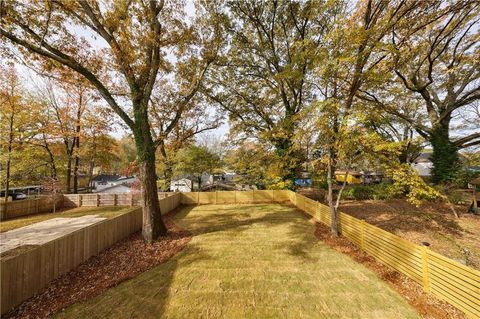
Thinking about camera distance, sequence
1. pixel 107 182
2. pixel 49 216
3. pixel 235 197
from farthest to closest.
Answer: pixel 107 182 → pixel 235 197 → pixel 49 216

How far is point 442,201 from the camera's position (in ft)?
37.7

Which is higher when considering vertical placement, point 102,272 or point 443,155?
point 443,155

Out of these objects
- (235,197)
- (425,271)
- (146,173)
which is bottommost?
(425,271)

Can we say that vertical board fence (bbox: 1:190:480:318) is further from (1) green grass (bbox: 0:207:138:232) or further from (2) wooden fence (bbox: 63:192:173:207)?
(2) wooden fence (bbox: 63:192:173:207)

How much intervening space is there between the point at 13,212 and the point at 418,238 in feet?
74.6

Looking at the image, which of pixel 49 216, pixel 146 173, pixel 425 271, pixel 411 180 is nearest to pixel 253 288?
pixel 425 271

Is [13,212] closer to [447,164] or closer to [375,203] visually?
[375,203]

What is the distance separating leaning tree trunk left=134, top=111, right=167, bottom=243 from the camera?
745cm

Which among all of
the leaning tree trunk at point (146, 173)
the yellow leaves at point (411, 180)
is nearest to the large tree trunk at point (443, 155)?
the yellow leaves at point (411, 180)

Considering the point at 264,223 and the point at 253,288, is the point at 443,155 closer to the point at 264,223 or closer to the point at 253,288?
the point at 264,223

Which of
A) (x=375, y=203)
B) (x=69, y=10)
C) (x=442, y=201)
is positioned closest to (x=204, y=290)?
(x=69, y=10)

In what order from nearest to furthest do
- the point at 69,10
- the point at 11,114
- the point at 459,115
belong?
1. the point at 69,10
2. the point at 11,114
3. the point at 459,115

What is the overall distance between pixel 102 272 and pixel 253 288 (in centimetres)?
451

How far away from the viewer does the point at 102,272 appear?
5.55m
